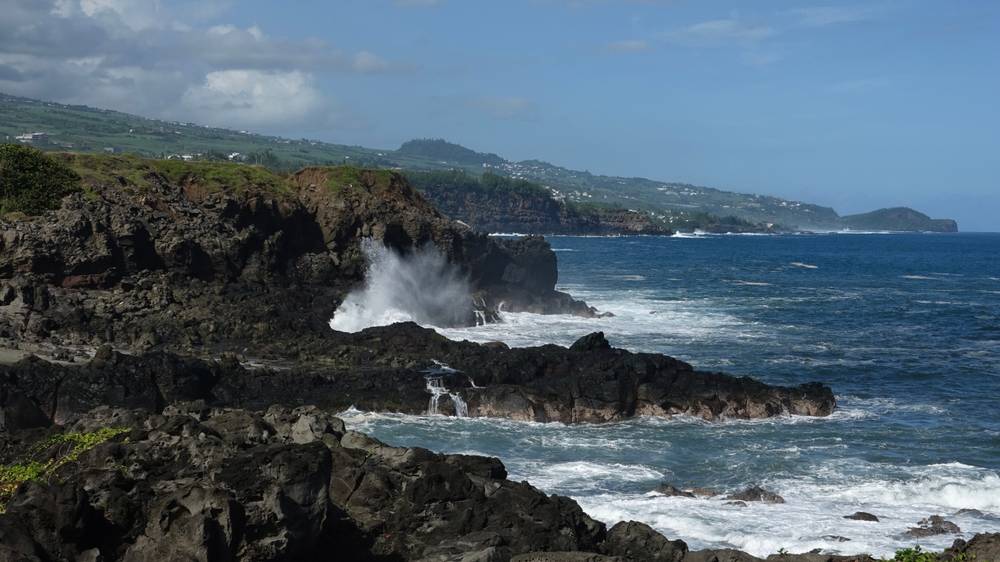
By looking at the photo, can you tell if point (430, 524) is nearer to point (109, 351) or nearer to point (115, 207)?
point (109, 351)

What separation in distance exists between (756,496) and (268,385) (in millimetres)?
17930

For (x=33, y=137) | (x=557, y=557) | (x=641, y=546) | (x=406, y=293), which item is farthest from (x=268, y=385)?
(x=33, y=137)

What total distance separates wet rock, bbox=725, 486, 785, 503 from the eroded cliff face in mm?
23476

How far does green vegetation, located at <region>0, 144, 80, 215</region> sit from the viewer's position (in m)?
50.6

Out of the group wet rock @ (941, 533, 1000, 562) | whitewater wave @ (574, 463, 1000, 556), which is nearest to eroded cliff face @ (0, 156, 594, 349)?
whitewater wave @ (574, 463, 1000, 556)

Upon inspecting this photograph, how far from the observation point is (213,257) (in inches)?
2105

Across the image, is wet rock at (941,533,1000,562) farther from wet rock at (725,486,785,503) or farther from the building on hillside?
the building on hillside

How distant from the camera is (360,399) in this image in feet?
123

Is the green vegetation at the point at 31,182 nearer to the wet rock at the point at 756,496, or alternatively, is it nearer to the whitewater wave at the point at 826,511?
the whitewater wave at the point at 826,511

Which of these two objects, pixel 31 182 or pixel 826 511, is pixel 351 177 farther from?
pixel 826 511

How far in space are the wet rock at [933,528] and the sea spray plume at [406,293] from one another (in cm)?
3428

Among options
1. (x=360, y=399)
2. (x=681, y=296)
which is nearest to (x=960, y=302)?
(x=681, y=296)

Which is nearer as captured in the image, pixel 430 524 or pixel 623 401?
pixel 430 524

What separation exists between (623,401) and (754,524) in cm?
1294
